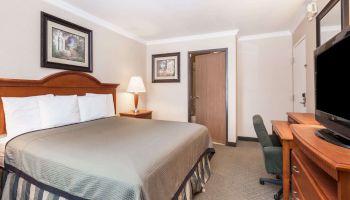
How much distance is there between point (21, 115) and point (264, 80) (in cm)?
426

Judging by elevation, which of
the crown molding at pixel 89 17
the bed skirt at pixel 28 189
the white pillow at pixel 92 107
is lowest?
the bed skirt at pixel 28 189

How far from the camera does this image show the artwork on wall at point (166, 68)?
4.31 metres

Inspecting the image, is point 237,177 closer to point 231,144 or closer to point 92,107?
point 231,144

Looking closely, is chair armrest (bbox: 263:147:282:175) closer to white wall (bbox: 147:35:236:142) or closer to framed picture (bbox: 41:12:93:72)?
white wall (bbox: 147:35:236:142)

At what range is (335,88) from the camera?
109 cm

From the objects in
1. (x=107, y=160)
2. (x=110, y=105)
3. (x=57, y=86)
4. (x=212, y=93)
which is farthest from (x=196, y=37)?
(x=107, y=160)

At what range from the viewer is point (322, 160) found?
2.56ft

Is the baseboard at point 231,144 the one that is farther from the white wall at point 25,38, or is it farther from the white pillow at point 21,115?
the white pillow at point 21,115

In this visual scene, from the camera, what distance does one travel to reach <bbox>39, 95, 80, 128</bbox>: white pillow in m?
2.08

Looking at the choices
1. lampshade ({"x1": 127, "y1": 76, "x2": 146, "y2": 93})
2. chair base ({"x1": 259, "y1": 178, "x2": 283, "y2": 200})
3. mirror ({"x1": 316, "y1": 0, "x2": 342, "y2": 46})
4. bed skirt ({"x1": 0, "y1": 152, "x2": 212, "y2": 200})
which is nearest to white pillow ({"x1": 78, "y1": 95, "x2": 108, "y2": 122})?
lampshade ({"x1": 127, "y1": 76, "x2": 146, "y2": 93})

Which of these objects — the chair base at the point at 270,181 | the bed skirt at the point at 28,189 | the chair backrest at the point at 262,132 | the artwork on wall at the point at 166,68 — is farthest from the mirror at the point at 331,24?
the artwork on wall at the point at 166,68

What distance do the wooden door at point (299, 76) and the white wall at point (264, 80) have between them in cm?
27

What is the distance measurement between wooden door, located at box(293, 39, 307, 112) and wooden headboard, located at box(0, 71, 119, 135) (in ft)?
10.8

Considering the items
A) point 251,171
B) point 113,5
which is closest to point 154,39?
point 113,5
